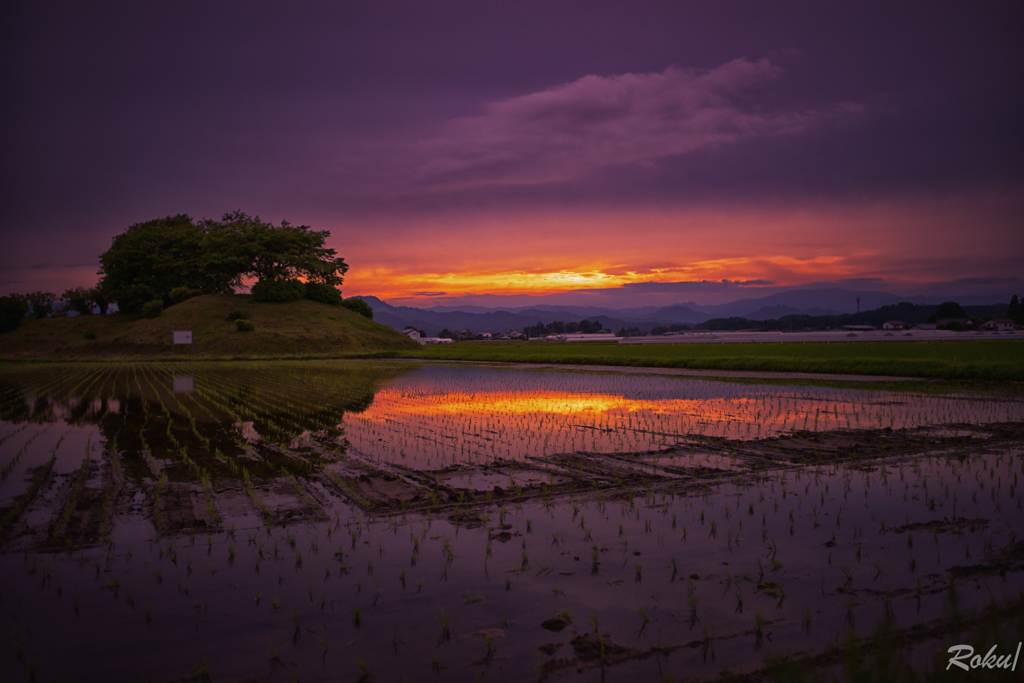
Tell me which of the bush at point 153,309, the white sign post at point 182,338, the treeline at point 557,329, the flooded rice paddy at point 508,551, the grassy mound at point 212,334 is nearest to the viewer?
the flooded rice paddy at point 508,551

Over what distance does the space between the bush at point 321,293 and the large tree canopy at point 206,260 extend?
122 centimetres

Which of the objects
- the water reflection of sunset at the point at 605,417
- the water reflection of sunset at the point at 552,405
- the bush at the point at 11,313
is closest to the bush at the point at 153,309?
the bush at the point at 11,313

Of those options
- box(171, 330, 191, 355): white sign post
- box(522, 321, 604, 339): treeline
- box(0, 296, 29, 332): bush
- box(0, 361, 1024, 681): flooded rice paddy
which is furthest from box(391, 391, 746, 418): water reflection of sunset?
box(522, 321, 604, 339): treeline

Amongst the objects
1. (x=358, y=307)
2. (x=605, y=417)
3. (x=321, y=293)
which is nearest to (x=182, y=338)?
(x=321, y=293)

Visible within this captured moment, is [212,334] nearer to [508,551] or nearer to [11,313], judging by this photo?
[11,313]

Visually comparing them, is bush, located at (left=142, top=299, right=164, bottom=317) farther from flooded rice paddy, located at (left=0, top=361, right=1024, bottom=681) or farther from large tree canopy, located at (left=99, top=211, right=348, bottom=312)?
flooded rice paddy, located at (left=0, top=361, right=1024, bottom=681)

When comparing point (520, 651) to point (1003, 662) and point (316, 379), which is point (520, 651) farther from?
point (316, 379)

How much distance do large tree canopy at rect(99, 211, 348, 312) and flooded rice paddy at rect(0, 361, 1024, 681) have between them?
182 feet

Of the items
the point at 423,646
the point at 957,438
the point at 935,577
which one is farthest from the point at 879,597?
the point at 957,438

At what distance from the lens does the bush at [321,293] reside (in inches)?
2527

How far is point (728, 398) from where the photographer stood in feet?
56.1

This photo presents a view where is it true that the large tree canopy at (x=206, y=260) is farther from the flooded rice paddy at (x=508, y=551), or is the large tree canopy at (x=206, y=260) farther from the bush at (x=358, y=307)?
the flooded rice paddy at (x=508, y=551)

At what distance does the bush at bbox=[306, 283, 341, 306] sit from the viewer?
211 feet

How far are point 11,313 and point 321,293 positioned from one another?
3072 centimetres
